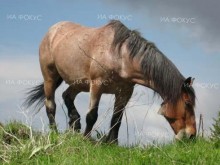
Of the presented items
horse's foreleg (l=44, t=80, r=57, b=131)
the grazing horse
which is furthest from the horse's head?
horse's foreleg (l=44, t=80, r=57, b=131)

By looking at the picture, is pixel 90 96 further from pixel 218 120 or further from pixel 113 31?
pixel 218 120

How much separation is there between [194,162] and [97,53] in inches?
196

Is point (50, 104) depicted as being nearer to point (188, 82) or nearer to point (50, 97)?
point (50, 97)

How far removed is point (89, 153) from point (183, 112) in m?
2.99

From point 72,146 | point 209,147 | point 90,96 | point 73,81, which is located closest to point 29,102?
point 73,81

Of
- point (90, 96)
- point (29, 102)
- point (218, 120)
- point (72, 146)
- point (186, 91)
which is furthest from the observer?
point (29, 102)

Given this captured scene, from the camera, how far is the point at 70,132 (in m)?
7.35

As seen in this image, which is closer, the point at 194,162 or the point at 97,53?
the point at 194,162

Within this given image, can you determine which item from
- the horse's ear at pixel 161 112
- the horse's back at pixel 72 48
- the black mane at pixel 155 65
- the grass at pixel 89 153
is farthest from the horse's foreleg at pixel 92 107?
the grass at pixel 89 153

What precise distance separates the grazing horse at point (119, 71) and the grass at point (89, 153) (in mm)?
1042

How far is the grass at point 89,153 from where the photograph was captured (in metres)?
5.07

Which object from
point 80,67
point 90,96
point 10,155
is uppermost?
point 80,67

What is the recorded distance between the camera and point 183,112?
28.5 ft

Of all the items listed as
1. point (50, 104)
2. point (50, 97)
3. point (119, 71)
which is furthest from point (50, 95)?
point (119, 71)
